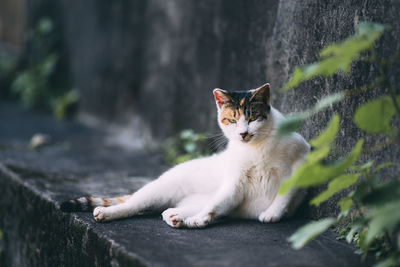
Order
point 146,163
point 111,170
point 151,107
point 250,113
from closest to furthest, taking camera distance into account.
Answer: point 250,113, point 111,170, point 146,163, point 151,107

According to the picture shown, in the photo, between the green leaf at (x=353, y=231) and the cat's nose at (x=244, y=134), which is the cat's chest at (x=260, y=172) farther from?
the green leaf at (x=353, y=231)

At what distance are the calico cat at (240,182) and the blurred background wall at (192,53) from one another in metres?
0.28

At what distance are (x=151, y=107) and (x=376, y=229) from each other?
4.24 m

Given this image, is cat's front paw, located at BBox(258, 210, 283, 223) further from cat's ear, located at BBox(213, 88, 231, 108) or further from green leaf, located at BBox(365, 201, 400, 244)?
green leaf, located at BBox(365, 201, 400, 244)

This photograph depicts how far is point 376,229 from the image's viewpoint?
164 centimetres

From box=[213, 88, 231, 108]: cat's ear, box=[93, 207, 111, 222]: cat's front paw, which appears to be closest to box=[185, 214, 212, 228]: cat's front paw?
box=[93, 207, 111, 222]: cat's front paw

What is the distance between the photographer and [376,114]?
193cm

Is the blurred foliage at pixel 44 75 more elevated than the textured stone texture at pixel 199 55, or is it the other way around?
the blurred foliage at pixel 44 75

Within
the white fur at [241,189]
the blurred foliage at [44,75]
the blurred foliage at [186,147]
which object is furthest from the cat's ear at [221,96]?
the blurred foliage at [44,75]

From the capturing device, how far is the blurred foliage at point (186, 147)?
425 centimetres

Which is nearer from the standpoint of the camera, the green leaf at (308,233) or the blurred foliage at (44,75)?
the green leaf at (308,233)

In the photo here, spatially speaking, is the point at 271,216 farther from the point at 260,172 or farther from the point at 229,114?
the point at 229,114

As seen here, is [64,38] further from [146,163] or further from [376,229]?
[376,229]

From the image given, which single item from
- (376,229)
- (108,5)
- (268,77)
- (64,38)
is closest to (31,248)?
(268,77)
